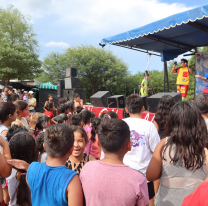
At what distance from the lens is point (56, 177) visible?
1.25 meters

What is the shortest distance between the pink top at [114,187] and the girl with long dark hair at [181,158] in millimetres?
287

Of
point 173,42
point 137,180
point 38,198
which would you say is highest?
point 173,42

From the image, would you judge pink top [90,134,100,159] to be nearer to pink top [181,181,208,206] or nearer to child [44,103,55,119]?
pink top [181,181,208,206]

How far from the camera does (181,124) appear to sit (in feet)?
4.70

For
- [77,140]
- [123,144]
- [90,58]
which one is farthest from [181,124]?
[90,58]

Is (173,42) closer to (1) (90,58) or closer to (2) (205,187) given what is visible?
(2) (205,187)

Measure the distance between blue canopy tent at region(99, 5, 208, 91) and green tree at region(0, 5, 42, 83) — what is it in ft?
49.2

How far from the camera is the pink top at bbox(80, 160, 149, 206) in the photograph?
3.81 ft

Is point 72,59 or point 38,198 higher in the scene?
point 72,59

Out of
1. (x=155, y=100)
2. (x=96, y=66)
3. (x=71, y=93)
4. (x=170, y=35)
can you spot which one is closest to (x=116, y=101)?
(x=155, y=100)

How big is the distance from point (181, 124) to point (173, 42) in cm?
733

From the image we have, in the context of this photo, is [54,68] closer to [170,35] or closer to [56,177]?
[170,35]

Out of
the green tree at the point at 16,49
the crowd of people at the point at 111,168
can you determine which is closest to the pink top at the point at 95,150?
the crowd of people at the point at 111,168

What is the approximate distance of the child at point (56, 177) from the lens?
1205mm
